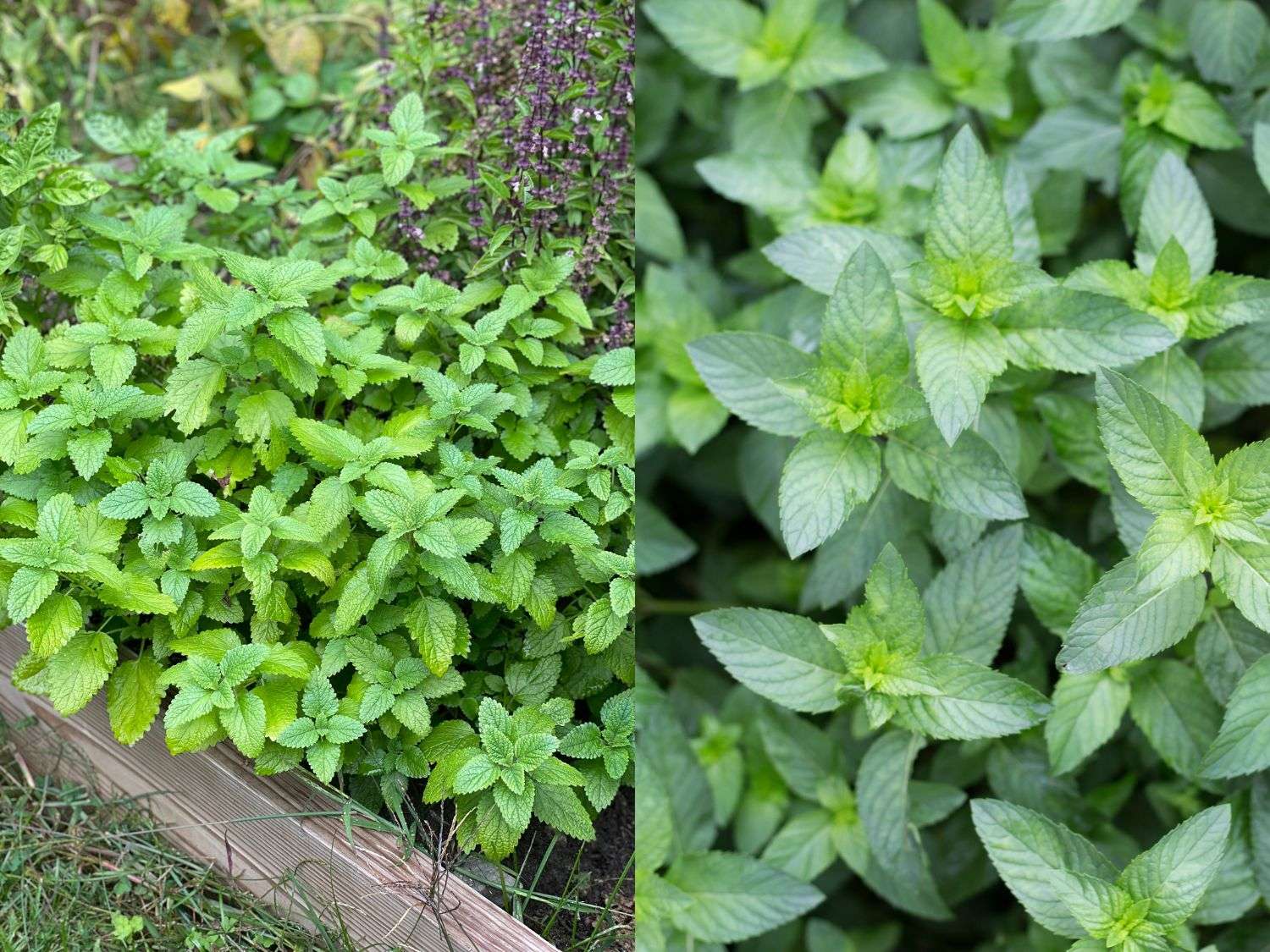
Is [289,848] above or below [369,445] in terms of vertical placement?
below

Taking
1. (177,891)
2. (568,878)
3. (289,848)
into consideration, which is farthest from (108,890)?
(568,878)

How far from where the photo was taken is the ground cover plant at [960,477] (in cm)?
107

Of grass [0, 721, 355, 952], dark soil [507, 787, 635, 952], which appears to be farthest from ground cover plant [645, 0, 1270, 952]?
grass [0, 721, 355, 952]

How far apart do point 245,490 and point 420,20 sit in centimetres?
85

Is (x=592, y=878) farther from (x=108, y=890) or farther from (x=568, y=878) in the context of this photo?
(x=108, y=890)

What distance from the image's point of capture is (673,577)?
6.38 feet

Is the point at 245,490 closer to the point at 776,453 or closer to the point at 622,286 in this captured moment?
the point at 622,286

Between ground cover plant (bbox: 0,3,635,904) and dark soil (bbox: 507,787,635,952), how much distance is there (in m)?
0.04

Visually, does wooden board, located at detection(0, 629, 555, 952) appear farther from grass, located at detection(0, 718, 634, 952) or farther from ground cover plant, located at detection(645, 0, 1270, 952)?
ground cover plant, located at detection(645, 0, 1270, 952)

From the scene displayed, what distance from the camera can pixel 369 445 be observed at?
1271mm

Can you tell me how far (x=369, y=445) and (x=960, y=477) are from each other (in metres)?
0.61

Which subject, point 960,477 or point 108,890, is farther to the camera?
point 108,890

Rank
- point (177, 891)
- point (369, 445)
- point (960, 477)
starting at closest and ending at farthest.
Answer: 1. point (960, 477)
2. point (369, 445)
3. point (177, 891)

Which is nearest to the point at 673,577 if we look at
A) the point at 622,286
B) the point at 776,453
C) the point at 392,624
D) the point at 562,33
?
the point at 776,453
